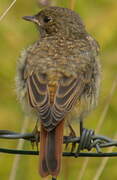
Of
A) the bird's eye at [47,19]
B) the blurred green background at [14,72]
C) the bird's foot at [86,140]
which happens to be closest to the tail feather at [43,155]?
the bird's foot at [86,140]

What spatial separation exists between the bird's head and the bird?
0.11ft

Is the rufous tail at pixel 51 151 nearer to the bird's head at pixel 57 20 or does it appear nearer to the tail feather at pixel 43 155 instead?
the tail feather at pixel 43 155

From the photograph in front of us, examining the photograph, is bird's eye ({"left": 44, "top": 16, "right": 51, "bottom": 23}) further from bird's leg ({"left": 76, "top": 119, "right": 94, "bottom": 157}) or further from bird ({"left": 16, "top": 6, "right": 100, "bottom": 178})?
bird's leg ({"left": 76, "top": 119, "right": 94, "bottom": 157})

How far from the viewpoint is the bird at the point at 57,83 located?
5047 millimetres

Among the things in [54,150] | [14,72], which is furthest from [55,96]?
[14,72]

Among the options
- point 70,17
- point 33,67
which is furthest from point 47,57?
point 70,17

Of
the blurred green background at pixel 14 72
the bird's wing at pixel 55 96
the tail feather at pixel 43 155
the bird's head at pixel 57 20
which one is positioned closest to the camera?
the tail feather at pixel 43 155

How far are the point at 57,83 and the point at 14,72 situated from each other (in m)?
1.74

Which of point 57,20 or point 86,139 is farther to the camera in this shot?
point 57,20

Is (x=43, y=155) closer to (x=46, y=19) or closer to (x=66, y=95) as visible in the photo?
(x=66, y=95)

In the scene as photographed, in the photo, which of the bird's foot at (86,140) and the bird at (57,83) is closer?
the bird's foot at (86,140)

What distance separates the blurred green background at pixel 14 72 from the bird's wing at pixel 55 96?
A: 1.04 meters

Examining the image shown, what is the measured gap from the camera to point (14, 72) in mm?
7090

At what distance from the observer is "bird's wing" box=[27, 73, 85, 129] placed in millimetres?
5148
